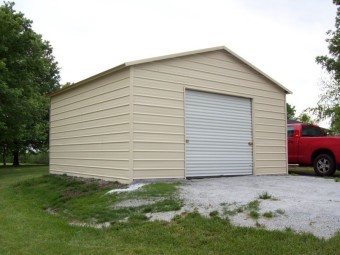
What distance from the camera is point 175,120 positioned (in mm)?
10930

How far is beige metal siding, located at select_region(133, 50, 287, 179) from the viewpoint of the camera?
10281 mm

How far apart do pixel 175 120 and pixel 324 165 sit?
5.87 metres

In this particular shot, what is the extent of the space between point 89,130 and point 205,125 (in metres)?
3.52

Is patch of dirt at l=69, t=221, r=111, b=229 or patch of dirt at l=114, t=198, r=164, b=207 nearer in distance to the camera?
patch of dirt at l=69, t=221, r=111, b=229

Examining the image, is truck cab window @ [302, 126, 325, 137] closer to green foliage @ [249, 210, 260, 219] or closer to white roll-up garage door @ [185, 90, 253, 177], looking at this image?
white roll-up garage door @ [185, 90, 253, 177]

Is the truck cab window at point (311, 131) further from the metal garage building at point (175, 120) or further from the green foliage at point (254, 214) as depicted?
the green foliage at point (254, 214)

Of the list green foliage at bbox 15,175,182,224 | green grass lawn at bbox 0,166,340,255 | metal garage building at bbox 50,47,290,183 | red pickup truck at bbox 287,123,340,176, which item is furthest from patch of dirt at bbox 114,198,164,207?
red pickup truck at bbox 287,123,340,176

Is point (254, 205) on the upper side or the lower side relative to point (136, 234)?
upper

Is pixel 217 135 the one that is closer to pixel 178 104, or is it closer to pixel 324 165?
pixel 178 104

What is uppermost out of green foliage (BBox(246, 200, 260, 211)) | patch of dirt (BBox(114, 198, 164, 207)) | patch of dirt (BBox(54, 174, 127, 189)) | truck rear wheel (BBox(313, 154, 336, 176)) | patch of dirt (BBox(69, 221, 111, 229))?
truck rear wheel (BBox(313, 154, 336, 176))

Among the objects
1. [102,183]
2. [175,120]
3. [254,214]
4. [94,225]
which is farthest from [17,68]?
[254,214]

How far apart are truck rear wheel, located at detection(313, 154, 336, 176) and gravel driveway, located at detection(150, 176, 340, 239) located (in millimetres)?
3428

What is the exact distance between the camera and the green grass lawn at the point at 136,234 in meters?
5.12

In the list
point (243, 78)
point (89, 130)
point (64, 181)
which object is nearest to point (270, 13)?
point (243, 78)
